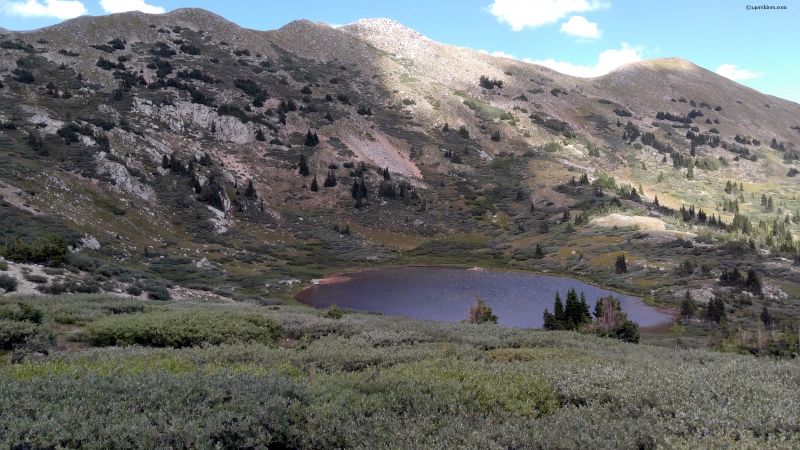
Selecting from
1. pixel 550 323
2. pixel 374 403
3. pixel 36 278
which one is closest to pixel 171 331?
pixel 374 403

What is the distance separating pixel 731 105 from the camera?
6260 inches

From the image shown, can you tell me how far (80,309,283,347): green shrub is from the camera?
43.5 feet

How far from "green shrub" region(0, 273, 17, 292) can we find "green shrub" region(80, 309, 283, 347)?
1194 cm

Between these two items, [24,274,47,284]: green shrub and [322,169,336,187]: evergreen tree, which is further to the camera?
[322,169,336,187]: evergreen tree

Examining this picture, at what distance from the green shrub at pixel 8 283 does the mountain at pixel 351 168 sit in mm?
704

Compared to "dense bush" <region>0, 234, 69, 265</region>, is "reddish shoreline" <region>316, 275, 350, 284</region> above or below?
below

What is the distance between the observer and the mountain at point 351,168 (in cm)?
5000

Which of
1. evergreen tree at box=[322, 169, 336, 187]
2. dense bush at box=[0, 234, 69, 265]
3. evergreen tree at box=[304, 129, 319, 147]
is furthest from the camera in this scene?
evergreen tree at box=[304, 129, 319, 147]

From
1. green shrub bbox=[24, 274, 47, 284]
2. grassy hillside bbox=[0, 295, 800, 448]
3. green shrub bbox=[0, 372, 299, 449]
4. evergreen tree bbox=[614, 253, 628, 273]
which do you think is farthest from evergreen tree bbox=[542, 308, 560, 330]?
evergreen tree bbox=[614, 253, 628, 273]

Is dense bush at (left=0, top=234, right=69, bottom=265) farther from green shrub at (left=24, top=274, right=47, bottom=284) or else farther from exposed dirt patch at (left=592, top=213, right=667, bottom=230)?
exposed dirt patch at (left=592, top=213, right=667, bottom=230)

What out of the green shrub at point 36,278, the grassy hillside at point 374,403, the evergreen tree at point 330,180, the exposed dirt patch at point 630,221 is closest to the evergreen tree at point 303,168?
the evergreen tree at point 330,180

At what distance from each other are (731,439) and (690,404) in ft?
4.07

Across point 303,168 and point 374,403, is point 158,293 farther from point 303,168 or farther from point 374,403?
point 303,168

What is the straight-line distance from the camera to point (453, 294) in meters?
49.7
